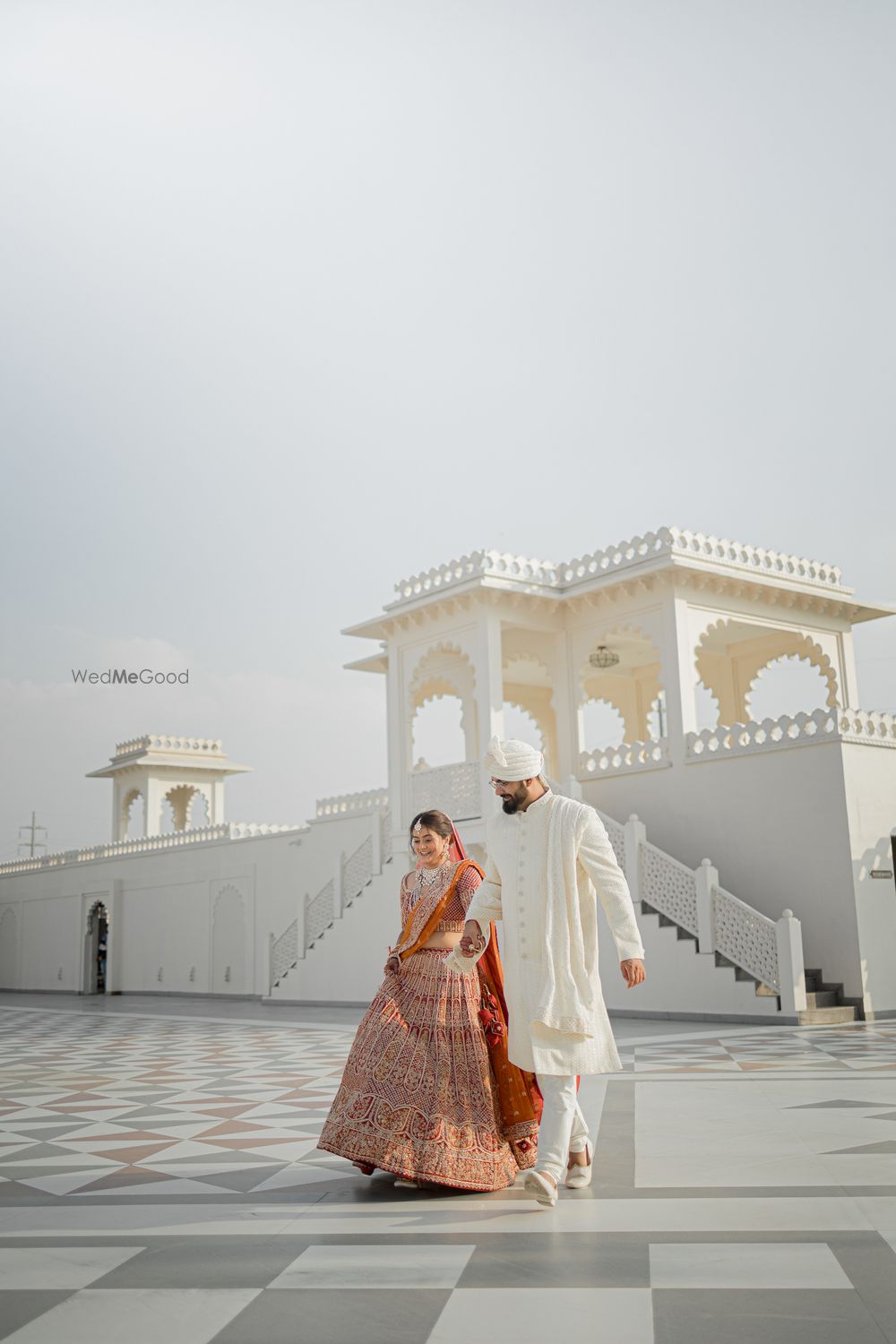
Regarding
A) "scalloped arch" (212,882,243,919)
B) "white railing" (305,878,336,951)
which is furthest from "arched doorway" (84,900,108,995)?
"white railing" (305,878,336,951)

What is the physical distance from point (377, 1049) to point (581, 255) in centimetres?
1285

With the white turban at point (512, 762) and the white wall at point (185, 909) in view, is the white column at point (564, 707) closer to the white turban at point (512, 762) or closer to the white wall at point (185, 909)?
the white wall at point (185, 909)

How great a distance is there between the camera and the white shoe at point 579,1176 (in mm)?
3645

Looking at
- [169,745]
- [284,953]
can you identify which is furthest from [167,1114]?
[169,745]

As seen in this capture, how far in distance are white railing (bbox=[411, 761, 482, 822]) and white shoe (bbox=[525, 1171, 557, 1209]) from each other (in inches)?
426

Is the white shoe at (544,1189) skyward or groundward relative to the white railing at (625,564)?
groundward

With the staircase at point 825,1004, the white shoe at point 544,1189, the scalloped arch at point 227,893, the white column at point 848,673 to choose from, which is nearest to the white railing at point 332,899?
the scalloped arch at point 227,893

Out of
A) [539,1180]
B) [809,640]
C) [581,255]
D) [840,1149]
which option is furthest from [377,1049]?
[581,255]

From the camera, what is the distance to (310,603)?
19812mm

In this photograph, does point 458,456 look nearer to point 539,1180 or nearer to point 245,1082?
point 245,1082

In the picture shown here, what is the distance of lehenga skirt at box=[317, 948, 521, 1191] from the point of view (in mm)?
3633

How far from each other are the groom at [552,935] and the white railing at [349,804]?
12.9 metres

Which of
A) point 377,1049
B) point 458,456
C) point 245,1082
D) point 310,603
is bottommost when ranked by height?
point 245,1082

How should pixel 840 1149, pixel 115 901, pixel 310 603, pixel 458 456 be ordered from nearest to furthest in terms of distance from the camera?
pixel 840 1149
pixel 458 456
pixel 310 603
pixel 115 901
